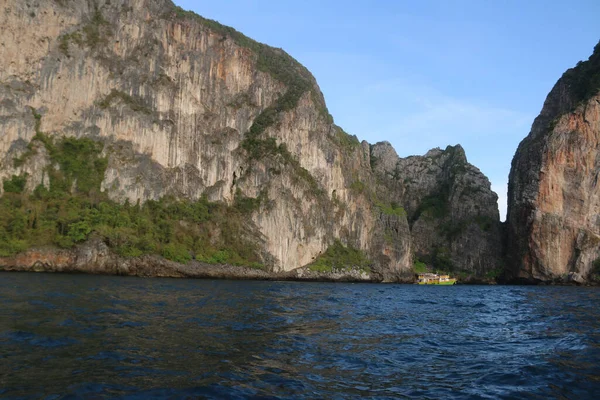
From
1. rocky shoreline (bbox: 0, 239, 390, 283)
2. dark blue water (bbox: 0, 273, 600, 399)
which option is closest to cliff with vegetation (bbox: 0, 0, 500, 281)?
rocky shoreline (bbox: 0, 239, 390, 283)

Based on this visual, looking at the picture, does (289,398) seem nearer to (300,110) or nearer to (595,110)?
(300,110)

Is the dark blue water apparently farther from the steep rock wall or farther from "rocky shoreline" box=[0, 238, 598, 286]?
the steep rock wall

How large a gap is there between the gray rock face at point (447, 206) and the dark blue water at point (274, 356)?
13270 centimetres

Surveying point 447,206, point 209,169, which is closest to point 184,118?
point 209,169

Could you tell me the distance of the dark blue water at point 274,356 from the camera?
451 inches

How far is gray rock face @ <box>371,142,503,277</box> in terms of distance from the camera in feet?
500

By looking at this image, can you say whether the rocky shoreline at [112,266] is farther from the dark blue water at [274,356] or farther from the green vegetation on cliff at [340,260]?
the dark blue water at [274,356]

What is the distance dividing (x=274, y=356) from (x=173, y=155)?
332 feet

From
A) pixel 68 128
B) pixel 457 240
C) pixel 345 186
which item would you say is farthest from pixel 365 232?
pixel 68 128

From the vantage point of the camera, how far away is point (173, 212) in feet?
339

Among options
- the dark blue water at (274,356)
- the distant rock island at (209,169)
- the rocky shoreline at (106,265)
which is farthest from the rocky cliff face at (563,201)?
the dark blue water at (274,356)

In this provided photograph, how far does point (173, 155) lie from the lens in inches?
4370

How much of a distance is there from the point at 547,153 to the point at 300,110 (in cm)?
6852

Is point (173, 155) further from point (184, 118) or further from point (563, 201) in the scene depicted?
point (563, 201)
